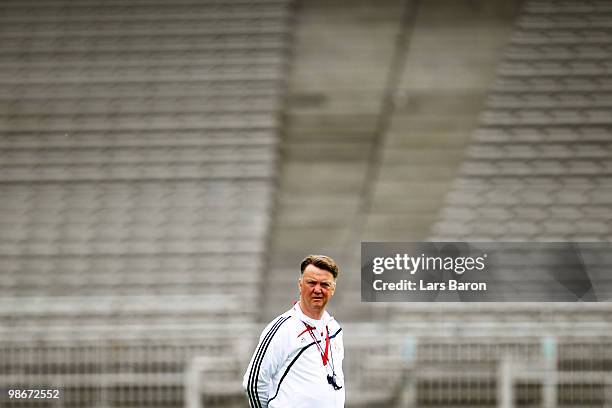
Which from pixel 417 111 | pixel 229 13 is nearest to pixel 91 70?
pixel 229 13

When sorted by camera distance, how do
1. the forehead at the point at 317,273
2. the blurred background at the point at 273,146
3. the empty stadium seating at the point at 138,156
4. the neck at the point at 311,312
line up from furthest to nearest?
the empty stadium seating at the point at 138,156 → the blurred background at the point at 273,146 → the neck at the point at 311,312 → the forehead at the point at 317,273

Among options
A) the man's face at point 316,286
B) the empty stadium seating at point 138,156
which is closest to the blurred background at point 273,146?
the empty stadium seating at point 138,156

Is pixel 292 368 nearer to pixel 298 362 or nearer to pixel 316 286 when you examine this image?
pixel 298 362

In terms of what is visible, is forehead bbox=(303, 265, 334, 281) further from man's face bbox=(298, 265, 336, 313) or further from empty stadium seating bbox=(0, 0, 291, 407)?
empty stadium seating bbox=(0, 0, 291, 407)

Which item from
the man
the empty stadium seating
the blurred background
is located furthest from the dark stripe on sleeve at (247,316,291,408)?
the empty stadium seating

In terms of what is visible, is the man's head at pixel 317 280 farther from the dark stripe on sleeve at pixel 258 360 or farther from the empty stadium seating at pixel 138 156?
the empty stadium seating at pixel 138 156

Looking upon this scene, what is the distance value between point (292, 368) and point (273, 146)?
7.88 meters

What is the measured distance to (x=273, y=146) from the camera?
11680 mm

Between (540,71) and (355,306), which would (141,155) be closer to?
(355,306)

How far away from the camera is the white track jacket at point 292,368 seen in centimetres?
386

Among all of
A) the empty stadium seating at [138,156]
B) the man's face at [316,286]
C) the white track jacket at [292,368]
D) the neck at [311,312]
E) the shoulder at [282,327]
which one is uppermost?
the empty stadium seating at [138,156]

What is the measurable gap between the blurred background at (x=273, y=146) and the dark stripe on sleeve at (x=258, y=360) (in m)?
5.75

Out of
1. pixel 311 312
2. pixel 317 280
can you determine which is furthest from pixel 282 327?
pixel 317 280

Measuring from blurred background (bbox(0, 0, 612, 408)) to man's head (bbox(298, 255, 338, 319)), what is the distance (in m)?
5.81
